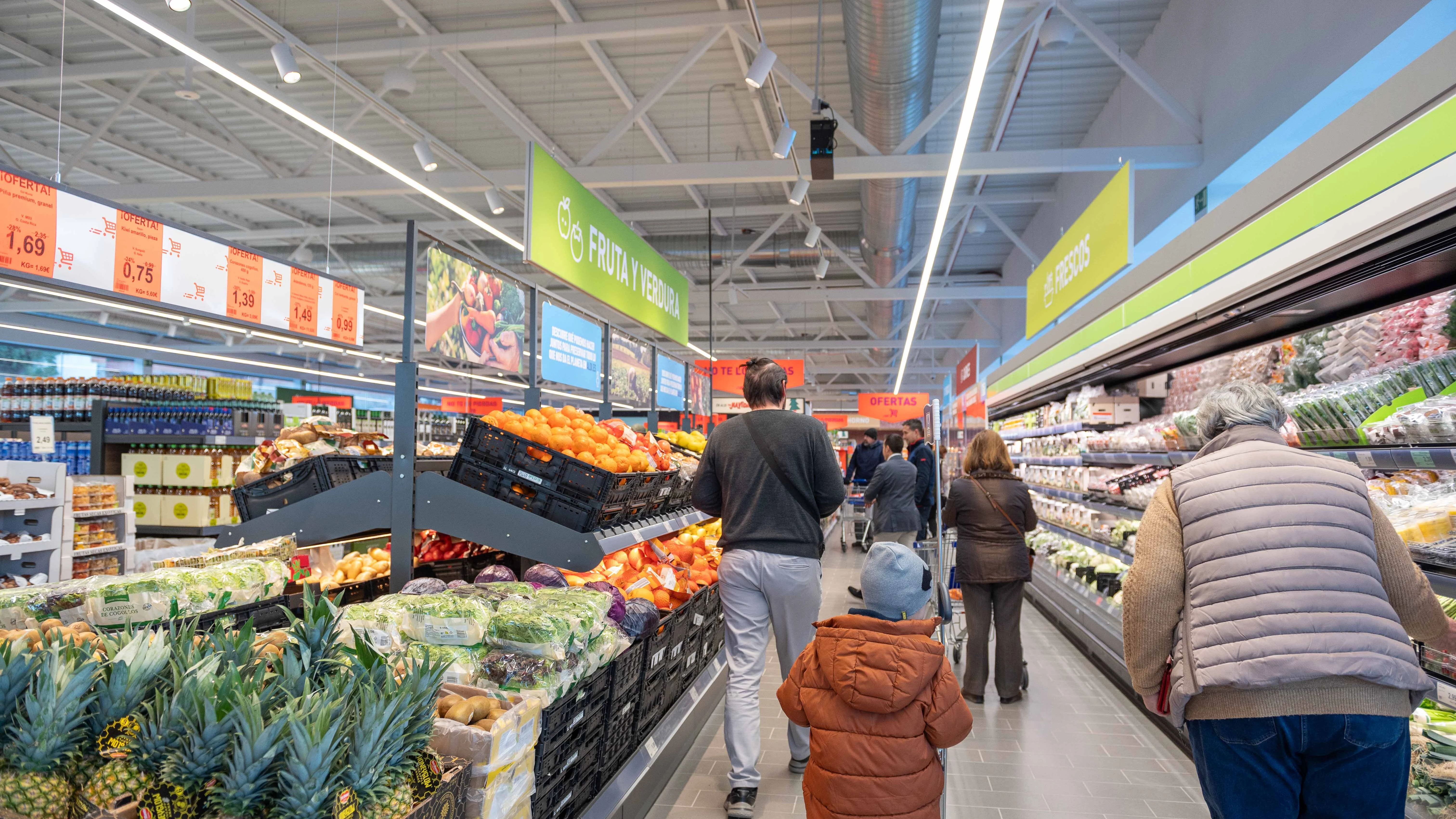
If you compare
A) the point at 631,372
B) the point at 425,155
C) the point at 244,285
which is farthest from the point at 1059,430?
the point at 244,285

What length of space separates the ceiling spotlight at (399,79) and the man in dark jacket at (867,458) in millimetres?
8003

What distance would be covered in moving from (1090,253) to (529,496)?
4108 mm

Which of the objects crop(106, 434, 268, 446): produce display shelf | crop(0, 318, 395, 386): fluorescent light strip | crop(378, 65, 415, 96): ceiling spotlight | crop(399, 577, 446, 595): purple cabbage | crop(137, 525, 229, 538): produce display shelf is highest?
crop(378, 65, 415, 96): ceiling spotlight

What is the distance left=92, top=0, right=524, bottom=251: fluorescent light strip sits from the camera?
15.0ft

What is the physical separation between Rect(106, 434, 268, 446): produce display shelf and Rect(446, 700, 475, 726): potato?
6259 millimetres

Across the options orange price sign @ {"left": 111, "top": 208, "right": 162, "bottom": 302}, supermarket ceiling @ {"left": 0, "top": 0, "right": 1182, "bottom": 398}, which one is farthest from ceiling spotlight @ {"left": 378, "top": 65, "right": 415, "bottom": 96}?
orange price sign @ {"left": 111, "top": 208, "right": 162, "bottom": 302}

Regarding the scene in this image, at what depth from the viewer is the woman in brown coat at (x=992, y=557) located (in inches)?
184

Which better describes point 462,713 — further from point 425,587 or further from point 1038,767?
point 1038,767

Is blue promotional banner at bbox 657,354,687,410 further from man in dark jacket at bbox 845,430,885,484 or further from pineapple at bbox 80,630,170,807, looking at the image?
man in dark jacket at bbox 845,430,885,484

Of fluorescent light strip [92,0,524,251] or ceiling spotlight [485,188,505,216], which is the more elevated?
ceiling spotlight [485,188,505,216]

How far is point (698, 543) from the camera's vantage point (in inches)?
206

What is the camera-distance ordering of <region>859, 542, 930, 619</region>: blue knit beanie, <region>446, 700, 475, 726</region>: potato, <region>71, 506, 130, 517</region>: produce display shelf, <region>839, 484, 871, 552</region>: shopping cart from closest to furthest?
<region>446, 700, 475, 726</region>: potato < <region>859, 542, 930, 619</region>: blue knit beanie < <region>71, 506, 130, 517</region>: produce display shelf < <region>839, 484, 871, 552</region>: shopping cart

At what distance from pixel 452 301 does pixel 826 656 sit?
217 centimetres

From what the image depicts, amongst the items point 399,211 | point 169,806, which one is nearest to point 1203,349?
point 169,806
